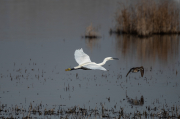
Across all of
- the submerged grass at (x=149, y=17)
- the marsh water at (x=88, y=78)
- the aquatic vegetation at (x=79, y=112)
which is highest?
the submerged grass at (x=149, y=17)

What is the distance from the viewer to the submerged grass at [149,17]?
95.1ft

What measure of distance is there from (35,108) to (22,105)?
568mm

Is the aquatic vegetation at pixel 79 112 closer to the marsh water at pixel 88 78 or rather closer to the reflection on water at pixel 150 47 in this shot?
the marsh water at pixel 88 78

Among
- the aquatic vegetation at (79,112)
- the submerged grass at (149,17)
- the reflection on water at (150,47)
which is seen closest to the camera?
the aquatic vegetation at (79,112)

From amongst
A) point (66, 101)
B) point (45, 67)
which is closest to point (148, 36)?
point (45, 67)

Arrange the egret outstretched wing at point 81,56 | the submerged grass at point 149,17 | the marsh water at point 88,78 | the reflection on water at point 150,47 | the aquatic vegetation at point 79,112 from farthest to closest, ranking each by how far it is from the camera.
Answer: the submerged grass at point 149,17, the reflection on water at point 150,47, the egret outstretched wing at point 81,56, the marsh water at point 88,78, the aquatic vegetation at point 79,112

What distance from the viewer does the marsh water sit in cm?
970

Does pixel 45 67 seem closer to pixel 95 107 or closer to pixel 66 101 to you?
pixel 66 101

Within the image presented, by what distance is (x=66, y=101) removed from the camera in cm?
1030

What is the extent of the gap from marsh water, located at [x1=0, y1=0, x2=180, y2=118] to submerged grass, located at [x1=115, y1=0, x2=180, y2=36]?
100cm

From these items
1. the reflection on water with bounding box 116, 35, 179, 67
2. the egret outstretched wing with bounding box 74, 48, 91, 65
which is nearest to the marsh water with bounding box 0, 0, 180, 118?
the reflection on water with bounding box 116, 35, 179, 67

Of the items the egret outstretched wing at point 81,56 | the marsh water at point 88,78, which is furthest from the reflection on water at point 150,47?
the egret outstretched wing at point 81,56

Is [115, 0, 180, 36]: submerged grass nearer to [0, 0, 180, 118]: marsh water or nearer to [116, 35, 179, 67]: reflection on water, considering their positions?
[116, 35, 179, 67]: reflection on water

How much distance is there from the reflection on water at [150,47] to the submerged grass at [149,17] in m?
0.68
